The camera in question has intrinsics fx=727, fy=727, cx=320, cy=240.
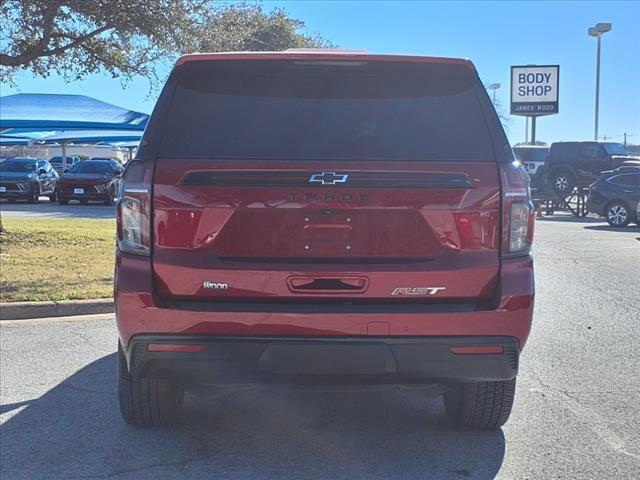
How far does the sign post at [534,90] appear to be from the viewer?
3862 cm

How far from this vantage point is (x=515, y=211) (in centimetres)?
360

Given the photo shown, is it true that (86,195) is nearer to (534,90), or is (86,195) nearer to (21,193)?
(21,193)

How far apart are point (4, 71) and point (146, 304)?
1101cm

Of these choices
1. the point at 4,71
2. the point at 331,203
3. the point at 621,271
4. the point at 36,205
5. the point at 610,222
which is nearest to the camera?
the point at 331,203

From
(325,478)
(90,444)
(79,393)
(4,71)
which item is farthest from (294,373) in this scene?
(4,71)

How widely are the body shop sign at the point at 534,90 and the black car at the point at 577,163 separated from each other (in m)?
11.5

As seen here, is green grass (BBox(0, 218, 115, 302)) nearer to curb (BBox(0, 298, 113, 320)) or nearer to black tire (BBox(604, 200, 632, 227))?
A: curb (BBox(0, 298, 113, 320))

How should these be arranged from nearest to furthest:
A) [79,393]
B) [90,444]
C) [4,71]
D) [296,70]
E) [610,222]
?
1. [296,70]
2. [90,444]
3. [79,393]
4. [4,71]
5. [610,222]

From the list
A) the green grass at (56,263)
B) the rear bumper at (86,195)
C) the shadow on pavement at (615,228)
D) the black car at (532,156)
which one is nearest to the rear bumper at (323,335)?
the green grass at (56,263)

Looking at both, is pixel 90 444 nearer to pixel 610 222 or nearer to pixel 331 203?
pixel 331 203

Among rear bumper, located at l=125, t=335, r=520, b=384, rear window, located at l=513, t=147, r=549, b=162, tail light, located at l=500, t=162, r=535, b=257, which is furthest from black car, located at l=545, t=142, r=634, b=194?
rear bumper, located at l=125, t=335, r=520, b=384

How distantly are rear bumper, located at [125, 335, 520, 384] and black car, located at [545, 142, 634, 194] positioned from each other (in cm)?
2552

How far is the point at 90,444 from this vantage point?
4.27 m

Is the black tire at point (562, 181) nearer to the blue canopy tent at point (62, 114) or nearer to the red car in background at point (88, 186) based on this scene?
the blue canopy tent at point (62, 114)
